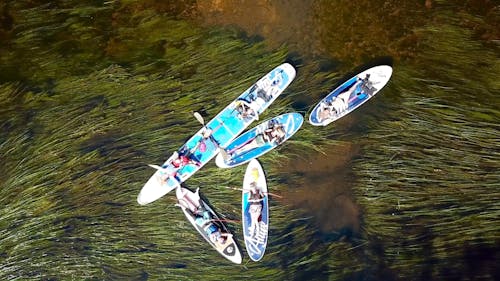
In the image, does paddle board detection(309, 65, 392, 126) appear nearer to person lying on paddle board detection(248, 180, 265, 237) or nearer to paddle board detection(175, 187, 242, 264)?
person lying on paddle board detection(248, 180, 265, 237)

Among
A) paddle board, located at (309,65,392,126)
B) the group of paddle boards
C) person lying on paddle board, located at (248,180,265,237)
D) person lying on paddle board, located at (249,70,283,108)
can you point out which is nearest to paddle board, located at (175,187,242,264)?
the group of paddle boards

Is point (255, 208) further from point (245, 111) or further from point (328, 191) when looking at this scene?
point (245, 111)

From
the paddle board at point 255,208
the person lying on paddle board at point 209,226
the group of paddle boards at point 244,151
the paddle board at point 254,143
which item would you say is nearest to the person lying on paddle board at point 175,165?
the group of paddle boards at point 244,151

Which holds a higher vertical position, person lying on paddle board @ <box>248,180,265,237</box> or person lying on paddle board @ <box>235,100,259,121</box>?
person lying on paddle board @ <box>235,100,259,121</box>

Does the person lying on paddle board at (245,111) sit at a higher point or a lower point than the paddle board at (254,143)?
higher

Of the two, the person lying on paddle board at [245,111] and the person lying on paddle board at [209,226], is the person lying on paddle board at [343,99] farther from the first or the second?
the person lying on paddle board at [209,226]

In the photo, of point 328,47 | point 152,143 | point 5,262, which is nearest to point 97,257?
point 5,262
